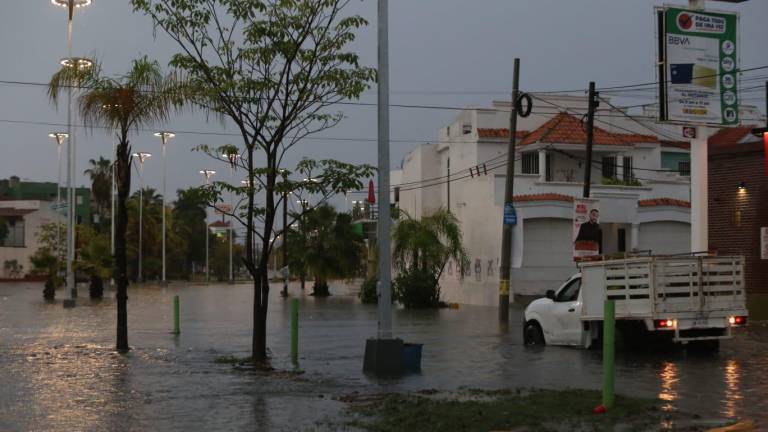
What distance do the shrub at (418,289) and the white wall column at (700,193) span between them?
57.7ft

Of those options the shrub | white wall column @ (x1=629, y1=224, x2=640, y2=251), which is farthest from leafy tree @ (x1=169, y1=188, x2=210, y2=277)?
white wall column @ (x1=629, y1=224, x2=640, y2=251)

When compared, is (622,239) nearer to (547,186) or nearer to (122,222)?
(547,186)

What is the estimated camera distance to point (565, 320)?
2120cm

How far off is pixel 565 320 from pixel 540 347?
2.99ft

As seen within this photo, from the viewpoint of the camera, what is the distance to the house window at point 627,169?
52.1 meters

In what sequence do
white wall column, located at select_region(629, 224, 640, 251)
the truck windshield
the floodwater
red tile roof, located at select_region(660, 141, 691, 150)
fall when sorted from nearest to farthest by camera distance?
the floodwater, the truck windshield, white wall column, located at select_region(629, 224, 640, 251), red tile roof, located at select_region(660, 141, 691, 150)

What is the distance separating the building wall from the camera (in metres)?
29.4

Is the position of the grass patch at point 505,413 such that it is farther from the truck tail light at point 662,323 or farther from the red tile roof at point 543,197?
the red tile roof at point 543,197

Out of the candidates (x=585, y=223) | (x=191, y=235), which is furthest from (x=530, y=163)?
(x=191, y=235)

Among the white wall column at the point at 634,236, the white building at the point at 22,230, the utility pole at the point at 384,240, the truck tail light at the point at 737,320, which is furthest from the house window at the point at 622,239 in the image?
the white building at the point at 22,230

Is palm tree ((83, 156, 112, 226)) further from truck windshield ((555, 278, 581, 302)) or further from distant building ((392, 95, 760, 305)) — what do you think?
truck windshield ((555, 278, 581, 302))

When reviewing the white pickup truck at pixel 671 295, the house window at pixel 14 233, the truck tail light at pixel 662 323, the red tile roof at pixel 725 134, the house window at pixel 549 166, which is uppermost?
the red tile roof at pixel 725 134

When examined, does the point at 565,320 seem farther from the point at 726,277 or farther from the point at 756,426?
the point at 756,426

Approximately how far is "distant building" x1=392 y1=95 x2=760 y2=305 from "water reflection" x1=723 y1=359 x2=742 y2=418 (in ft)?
81.1
